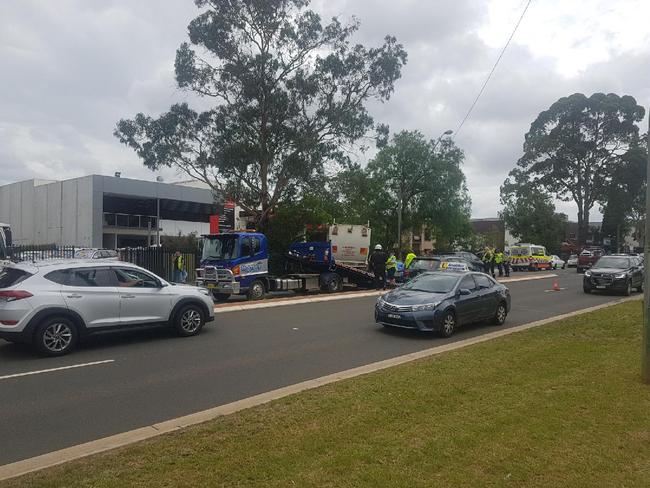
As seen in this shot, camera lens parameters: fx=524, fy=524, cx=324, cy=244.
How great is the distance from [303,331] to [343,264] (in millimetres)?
11018

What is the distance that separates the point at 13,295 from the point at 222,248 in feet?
32.5

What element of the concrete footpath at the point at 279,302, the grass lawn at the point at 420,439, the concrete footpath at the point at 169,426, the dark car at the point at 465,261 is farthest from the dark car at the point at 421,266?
the grass lawn at the point at 420,439

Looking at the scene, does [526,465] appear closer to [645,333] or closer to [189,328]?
[645,333]

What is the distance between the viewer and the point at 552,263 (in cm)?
5050

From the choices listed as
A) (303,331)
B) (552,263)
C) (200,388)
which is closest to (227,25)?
(303,331)

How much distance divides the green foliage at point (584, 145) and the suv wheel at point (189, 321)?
5732 centimetres

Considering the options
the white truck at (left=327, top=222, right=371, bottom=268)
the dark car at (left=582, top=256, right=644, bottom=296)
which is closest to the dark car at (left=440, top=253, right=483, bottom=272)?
the white truck at (left=327, top=222, right=371, bottom=268)

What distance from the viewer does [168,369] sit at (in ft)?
25.9

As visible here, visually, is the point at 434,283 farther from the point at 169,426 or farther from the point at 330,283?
the point at 330,283

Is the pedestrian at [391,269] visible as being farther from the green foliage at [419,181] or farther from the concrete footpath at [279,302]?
the green foliage at [419,181]

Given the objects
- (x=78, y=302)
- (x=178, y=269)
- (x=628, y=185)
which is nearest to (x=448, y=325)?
(x=78, y=302)

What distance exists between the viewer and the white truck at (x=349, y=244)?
22.8 meters

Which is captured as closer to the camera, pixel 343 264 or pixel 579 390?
pixel 579 390

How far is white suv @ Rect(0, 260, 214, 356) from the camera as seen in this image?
8.41 m
